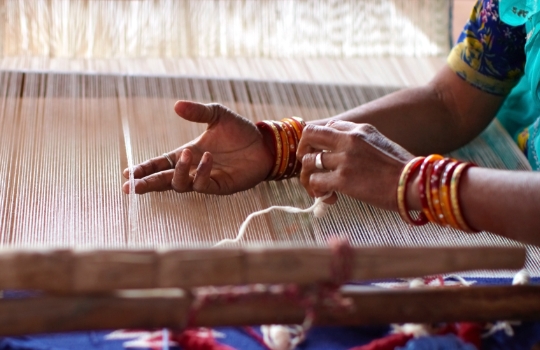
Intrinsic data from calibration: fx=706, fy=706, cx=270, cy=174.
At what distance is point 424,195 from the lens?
1.07 meters

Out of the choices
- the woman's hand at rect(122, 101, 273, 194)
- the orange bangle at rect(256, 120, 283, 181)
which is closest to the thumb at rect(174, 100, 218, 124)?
the woman's hand at rect(122, 101, 273, 194)

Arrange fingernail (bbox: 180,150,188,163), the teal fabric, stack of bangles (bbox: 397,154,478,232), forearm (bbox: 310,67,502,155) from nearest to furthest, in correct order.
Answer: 1. stack of bangles (bbox: 397,154,478,232)
2. fingernail (bbox: 180,150,188,163)
3. the teal fabric
4. forearm (bbox: 310,67,502,155)

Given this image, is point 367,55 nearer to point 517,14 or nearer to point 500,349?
point 517,14

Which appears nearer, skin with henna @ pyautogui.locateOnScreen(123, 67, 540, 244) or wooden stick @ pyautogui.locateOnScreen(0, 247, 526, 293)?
wooden stick @ pyautogui.locateOnScreen(0, 247, 526, 293)

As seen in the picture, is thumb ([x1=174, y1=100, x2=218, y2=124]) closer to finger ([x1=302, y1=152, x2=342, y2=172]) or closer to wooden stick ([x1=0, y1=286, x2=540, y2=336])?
finger ([x1=302, y1=152, x2=342, y2=172])

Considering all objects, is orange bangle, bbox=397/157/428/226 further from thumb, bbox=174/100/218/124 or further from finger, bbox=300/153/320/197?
thumb, bbox=174/100/218/124

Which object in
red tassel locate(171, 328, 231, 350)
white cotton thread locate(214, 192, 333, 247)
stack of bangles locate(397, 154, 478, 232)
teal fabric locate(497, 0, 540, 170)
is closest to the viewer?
red tassel locate(171, 328, 231, 350)

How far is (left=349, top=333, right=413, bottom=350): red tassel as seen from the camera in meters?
0.97

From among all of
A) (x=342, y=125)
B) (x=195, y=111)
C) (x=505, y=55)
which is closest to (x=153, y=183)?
(x=195, y=111)

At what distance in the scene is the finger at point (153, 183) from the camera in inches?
52.9

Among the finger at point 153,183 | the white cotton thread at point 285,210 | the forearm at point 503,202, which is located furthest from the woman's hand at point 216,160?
the forearm at point 503,202

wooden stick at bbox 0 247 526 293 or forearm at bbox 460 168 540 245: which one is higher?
wooden stick at bbox 0 247 526 293

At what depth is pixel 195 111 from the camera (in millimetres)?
1370

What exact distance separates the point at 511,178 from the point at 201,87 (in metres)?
0.99
